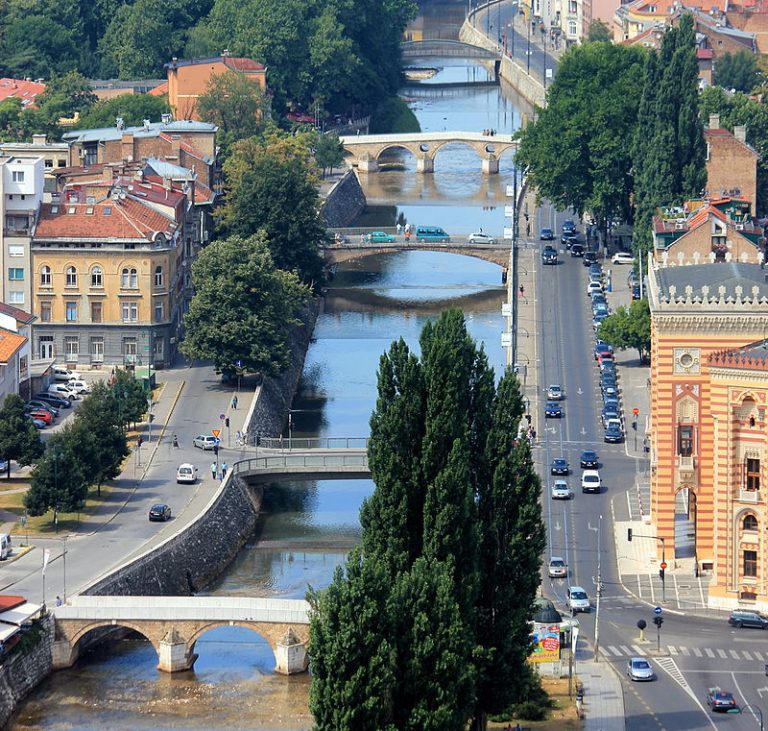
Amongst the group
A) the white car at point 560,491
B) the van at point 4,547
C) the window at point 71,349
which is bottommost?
the van at point 4,547

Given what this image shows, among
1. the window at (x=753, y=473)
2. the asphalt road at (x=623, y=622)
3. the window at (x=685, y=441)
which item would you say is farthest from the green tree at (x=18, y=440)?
the window at (x=753, y=473)

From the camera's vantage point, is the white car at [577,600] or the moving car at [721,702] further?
the white car at [577,600]

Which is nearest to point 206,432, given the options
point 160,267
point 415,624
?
point 160,267

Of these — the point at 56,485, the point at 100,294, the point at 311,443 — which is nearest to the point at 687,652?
the point at 56,485

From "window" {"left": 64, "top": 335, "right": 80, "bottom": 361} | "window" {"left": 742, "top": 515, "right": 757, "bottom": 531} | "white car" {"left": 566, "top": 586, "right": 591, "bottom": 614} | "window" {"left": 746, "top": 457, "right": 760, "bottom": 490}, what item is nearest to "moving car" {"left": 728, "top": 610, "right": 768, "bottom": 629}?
"window" {"left": 742, "top": 515, "right": 757, "bottom": 531}

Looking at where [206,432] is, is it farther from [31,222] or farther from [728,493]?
[728,493]

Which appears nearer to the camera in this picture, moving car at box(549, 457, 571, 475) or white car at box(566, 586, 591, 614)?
white car at box(566, 586, 591, 614)

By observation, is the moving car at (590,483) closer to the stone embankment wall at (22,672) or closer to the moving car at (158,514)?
the moving car at (158,514)

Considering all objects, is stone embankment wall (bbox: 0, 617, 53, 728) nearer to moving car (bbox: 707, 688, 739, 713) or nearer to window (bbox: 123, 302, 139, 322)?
moving car (bbox: 707, 688, 739, 713)
